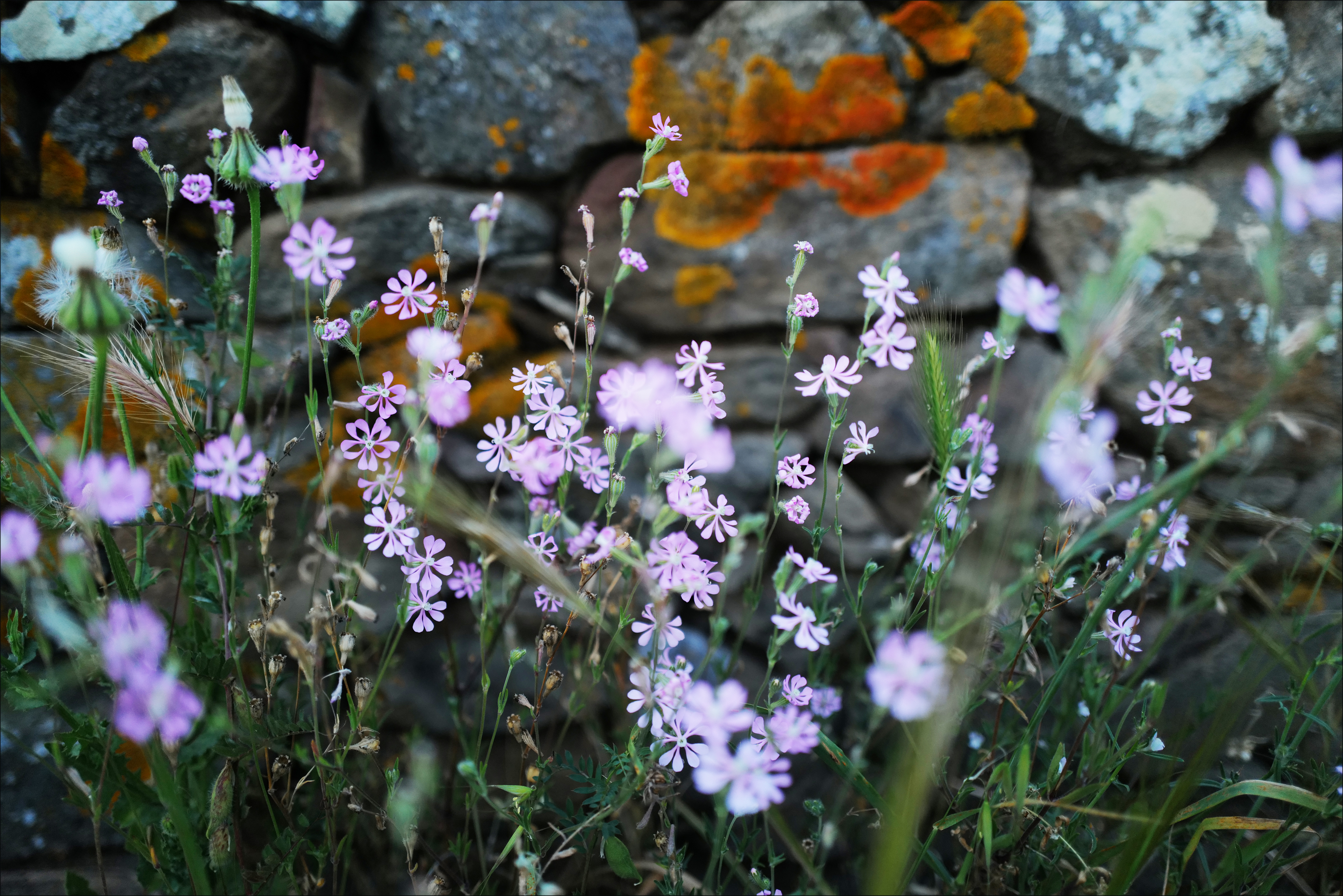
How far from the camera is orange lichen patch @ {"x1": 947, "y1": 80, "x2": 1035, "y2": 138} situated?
5.93 feet

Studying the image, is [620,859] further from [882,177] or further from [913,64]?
[913,64]

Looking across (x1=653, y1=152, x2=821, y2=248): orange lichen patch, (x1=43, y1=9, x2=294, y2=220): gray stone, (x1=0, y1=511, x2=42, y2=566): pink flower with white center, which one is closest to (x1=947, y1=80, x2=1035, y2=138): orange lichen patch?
(x1=653, y1=152, x2=821, y2=248): orange lichen patch

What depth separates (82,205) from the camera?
1.56 meters

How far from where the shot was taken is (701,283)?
186 centimetres

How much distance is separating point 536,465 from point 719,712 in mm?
334

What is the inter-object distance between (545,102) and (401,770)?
1522 mm

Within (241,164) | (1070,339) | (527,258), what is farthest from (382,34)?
(1070,339)

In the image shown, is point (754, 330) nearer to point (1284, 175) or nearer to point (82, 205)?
point (1284, 175)

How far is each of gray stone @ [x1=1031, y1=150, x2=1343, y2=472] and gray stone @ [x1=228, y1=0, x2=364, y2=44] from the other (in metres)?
1.69

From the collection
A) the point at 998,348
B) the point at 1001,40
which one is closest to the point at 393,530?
the point at 998,348

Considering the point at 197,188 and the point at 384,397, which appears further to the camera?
the point at 197,188

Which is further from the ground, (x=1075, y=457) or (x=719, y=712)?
(x=1075, y=457)

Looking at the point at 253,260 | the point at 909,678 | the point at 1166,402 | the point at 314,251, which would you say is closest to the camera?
the point at 909,678

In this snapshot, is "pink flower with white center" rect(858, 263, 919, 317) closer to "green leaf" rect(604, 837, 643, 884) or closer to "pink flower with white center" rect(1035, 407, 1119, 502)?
"pink flower with white center" rect(1035, 407, 1119, 502)
